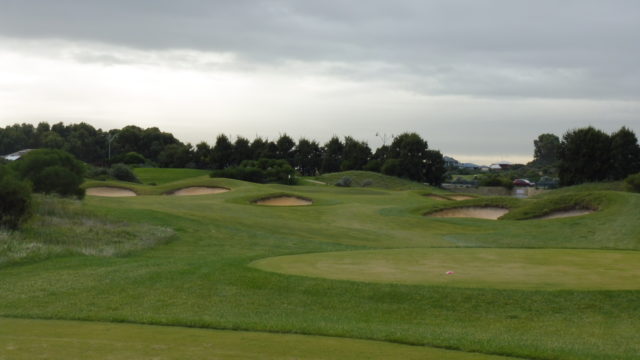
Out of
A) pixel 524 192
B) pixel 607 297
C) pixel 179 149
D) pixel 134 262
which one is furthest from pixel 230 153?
pixel 607 297

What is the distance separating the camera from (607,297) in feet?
43.0

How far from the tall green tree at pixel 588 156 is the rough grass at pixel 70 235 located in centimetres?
7022

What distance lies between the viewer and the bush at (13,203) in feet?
82.2

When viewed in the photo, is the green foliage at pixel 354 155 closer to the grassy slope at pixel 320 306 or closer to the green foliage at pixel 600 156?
the green foliage at pixel 600 156

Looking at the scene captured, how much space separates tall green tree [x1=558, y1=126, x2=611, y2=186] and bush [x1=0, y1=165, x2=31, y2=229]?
7542 cm

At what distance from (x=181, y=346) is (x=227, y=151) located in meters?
111

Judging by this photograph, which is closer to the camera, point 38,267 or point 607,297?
point 607,297

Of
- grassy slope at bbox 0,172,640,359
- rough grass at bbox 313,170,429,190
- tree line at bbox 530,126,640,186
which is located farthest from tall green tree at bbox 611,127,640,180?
grassy slope at bbox 0,172,640,359

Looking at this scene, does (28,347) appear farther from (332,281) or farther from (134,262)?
(134,262)

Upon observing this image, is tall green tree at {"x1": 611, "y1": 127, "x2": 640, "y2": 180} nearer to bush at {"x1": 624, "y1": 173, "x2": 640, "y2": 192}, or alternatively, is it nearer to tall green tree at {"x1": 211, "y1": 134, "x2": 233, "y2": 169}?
bush at {"x1": 624, "y1": 173, "x2": 640, "y2": 192}

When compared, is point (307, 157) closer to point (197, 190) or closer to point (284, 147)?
point (284, 147)

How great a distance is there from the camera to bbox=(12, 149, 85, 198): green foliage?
123 feet

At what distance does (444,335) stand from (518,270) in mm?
5922

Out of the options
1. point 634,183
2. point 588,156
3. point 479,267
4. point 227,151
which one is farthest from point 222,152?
point 479,267
